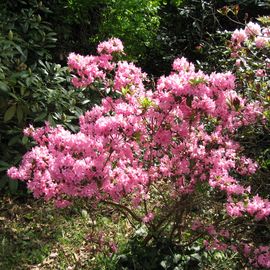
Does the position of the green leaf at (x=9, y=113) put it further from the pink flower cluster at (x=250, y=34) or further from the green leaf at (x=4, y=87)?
the pink flower cluster at (x=250, y=34)

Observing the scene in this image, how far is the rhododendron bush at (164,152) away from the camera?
2.33 m

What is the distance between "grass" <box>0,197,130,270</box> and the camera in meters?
3.48

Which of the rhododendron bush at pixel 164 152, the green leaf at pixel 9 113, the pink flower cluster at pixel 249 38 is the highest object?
the pink flower cluster at pixel 249 38

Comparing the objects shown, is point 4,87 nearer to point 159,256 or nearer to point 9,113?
point 9,113

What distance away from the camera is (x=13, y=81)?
146 inches

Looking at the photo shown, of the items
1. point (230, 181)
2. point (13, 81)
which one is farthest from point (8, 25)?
point (230, 181)

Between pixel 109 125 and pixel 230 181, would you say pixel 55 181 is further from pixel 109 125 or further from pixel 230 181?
pixel 230 181

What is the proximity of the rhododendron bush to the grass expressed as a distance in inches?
30.0

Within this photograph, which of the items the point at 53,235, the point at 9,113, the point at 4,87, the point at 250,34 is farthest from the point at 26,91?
the point at 250,34

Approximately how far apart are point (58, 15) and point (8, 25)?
1.21 metres

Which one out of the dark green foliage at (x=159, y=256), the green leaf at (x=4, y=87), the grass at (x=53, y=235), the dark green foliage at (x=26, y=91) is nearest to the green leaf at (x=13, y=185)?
the dark green foliage at (x=26, y=91)

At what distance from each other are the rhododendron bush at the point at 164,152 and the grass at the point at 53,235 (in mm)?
761

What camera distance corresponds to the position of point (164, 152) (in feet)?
9.23

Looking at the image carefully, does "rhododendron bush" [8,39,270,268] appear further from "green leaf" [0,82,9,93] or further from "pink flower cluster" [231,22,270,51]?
"green leaf" [0,82,9,93]
